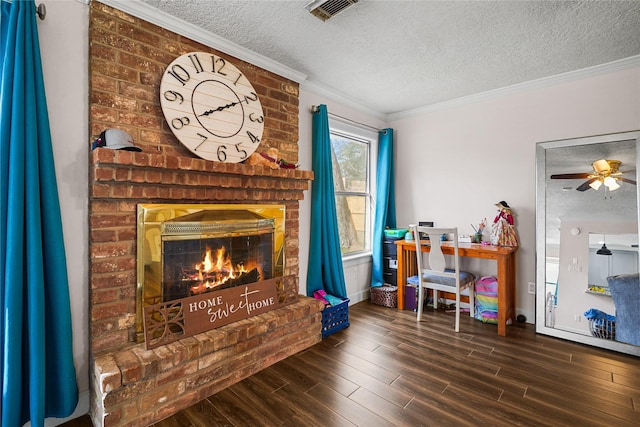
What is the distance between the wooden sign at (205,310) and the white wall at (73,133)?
1.24 feet

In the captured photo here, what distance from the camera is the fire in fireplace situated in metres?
1.97

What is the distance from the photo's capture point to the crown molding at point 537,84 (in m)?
2.69

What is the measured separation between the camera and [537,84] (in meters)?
3.08

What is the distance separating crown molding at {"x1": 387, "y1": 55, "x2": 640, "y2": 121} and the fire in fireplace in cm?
243

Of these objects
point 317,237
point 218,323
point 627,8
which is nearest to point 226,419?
point 218,323

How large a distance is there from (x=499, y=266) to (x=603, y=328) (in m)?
0.88

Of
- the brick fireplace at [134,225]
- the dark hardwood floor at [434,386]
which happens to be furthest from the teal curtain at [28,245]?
the dark hardwood floor at [434,386]

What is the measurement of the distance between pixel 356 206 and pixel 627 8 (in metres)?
2.81

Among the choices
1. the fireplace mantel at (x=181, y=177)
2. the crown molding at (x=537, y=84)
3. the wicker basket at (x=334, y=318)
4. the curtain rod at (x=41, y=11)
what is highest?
the crown molding at (x=537, y=84)

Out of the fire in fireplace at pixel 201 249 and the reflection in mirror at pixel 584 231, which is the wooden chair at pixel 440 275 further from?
the fire in fireplace at pixel 201 249

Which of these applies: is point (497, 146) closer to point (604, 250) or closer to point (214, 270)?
point (604, 250)

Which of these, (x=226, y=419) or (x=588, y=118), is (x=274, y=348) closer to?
(x=226, y=419)

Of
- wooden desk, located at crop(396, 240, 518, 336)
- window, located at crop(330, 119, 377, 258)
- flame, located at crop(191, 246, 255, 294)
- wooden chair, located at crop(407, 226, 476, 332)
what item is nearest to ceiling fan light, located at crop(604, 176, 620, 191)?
wooden desk, located at crop(396, 240, 518, 336)

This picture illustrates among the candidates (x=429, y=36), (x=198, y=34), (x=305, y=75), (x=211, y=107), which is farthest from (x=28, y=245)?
(x=429, y=36)
